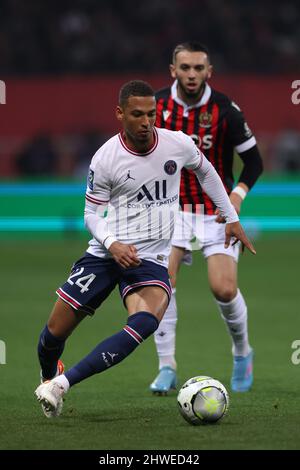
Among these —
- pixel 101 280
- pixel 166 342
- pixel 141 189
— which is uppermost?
pixel 141 189

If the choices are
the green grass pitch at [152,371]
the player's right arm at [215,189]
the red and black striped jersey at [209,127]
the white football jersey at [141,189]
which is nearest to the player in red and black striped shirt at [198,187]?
the red and black striped jersey at [209,127]

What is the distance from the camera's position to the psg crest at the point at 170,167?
5.95m

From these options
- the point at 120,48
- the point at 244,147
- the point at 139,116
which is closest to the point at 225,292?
the point at 244,147

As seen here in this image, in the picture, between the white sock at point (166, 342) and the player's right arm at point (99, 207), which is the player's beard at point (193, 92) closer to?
the white sock at point (166, 342)

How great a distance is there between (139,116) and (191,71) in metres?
1.54

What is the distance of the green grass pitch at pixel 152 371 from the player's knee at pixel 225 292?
62 cm

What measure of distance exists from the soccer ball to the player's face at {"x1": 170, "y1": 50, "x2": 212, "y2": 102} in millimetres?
2337

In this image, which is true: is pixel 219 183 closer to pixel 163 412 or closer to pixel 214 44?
pixel 163 412

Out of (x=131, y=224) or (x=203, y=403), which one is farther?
(x=131, y=224)

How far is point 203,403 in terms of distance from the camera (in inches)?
219

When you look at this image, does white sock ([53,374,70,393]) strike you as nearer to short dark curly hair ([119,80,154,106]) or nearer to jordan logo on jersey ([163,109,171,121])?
short dark curly hair ([119,80,154,106])

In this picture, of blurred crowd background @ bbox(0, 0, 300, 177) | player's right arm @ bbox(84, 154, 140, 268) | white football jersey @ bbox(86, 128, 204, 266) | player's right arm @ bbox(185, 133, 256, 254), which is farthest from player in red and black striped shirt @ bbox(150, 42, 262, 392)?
blurred crowd background @ bbox(0, 0, 300, 177)

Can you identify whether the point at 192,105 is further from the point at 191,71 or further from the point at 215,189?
the point at 215,189
